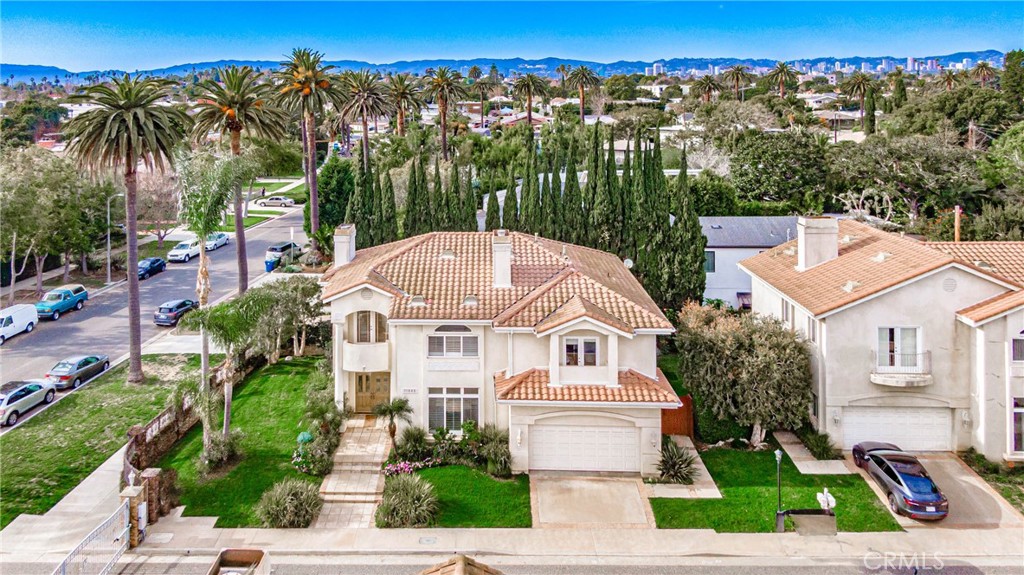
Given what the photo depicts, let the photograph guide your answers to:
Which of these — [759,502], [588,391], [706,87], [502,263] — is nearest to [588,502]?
[588,391]

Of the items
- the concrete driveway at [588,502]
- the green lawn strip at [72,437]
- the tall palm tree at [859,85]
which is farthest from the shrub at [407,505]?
the tall palm tree at [859,85]

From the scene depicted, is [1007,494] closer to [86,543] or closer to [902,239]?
[902,239]

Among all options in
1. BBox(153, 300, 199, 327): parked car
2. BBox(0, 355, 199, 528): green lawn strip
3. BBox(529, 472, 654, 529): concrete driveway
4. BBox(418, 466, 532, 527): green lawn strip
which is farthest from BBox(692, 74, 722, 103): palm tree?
BBox(418, 466, 532, 527): green lawn strip

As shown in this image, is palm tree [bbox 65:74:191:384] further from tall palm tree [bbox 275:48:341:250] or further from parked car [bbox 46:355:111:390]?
tall palm tree [bbox 275:48:341:250]

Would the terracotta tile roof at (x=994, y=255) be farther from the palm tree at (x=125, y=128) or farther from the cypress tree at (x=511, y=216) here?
the palm tree at (x=125, y=128)

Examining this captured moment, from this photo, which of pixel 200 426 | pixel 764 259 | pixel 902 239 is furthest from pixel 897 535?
pixel 200 426

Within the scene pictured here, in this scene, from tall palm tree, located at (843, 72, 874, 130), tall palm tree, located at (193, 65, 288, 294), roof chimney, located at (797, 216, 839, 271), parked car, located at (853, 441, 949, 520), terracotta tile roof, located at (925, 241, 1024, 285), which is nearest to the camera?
parked car, located at (853, 441, 949, 520)

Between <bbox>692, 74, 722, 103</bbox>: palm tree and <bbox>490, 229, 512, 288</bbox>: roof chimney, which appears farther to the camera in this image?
<bbox>692, 74, 722, 103</bbox>: palm tree
